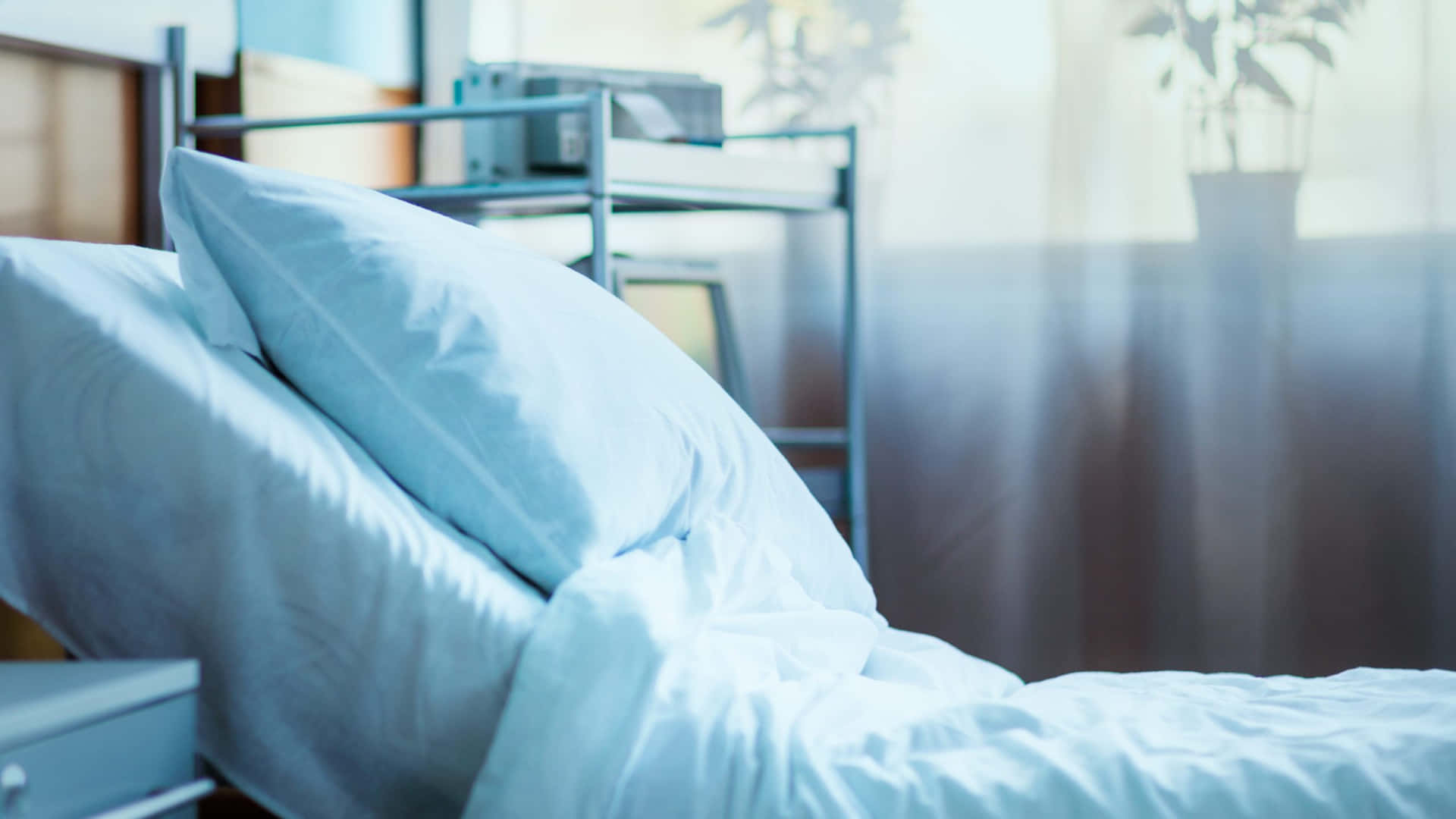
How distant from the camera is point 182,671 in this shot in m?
0.70

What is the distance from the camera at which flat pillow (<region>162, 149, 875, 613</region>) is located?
0.89m

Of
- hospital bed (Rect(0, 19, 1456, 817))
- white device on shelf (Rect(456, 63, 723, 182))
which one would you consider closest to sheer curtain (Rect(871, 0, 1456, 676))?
white device on shelf (Rect(456, 63, 723, 182))

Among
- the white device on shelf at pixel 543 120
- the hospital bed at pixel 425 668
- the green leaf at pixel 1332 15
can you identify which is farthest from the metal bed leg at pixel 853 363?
the hospital bed at pixel 425 668

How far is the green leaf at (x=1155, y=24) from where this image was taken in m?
1.98

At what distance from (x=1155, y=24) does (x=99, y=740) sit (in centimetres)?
175

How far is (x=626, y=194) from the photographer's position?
5.21 feet

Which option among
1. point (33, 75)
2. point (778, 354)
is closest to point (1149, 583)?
point (778, 354)

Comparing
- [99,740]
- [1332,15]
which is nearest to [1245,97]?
[1332,15]

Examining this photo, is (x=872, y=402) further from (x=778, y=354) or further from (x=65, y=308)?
(x=65, y=308)

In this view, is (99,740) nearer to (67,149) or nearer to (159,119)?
(67,149)

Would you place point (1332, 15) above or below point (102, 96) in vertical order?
above

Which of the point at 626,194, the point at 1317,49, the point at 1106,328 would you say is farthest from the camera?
the point at 1106,328

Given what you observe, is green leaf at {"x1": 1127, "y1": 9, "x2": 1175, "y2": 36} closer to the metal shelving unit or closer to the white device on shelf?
the metal shelving unit

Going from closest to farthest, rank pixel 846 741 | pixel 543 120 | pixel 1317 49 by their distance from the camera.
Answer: pixel 846 741 → pixel 543 120 → pixel 1317 49
